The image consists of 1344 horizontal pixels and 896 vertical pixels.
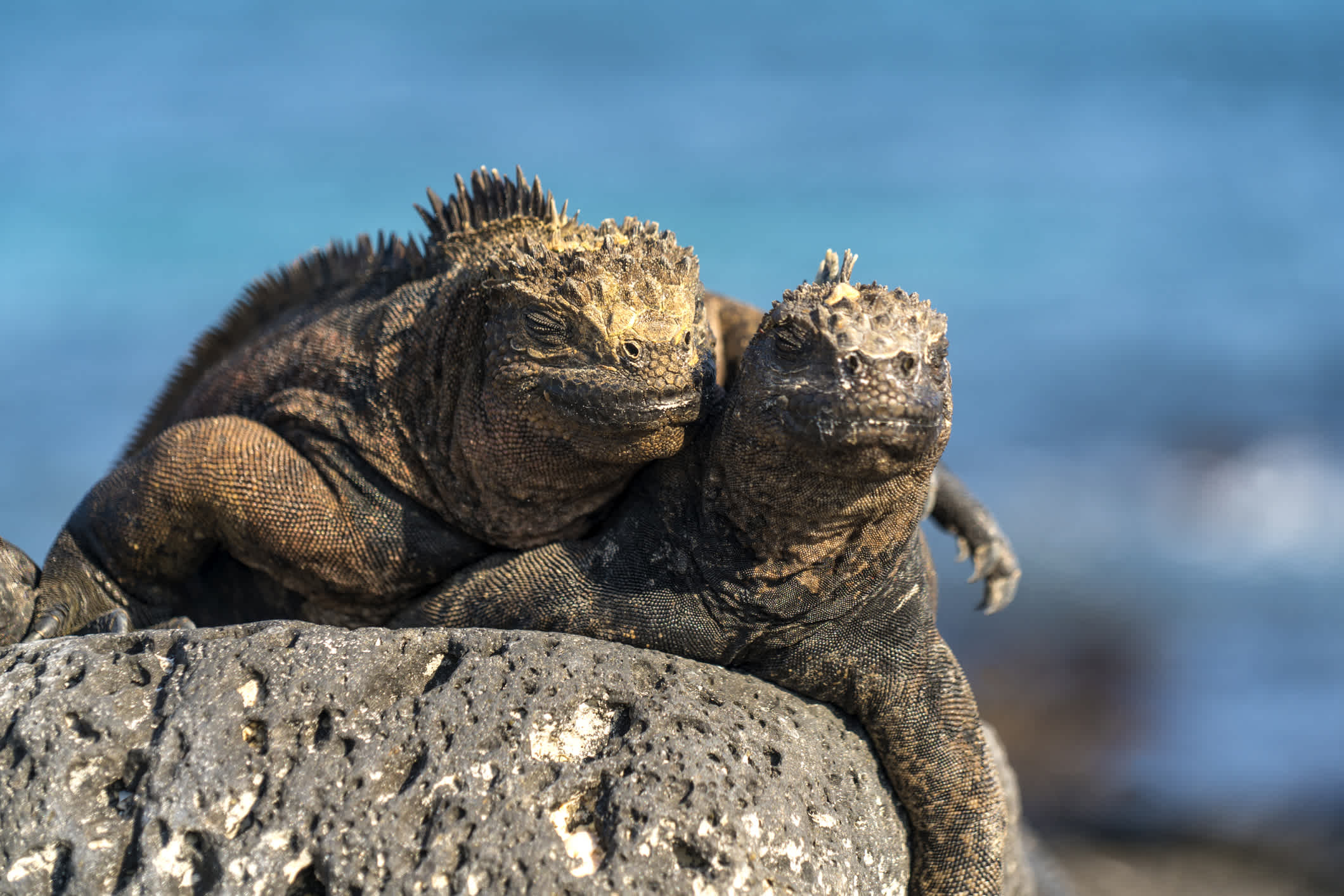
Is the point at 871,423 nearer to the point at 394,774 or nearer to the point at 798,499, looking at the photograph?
the point at 798,499

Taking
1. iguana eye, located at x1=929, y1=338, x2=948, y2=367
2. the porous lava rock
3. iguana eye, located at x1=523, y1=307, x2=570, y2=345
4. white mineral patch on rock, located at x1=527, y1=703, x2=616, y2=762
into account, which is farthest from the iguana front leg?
iguana eye, located at x1=929, y1=338, x2=948, y2=367

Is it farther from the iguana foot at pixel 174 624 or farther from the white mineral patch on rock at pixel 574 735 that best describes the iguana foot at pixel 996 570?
the iguana foot at pixel 174 624

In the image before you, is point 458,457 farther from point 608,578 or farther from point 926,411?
point 926,411

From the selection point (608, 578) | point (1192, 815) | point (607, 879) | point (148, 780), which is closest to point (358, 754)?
point (148, 780)

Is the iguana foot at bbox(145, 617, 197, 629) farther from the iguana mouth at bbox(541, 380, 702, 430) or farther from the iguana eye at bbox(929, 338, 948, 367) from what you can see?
the iguana eye at bbox(929, 338, 948, 367)

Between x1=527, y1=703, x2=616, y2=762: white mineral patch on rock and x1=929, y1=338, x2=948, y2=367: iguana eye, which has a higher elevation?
x1=929, y1=338, x2=948, y2=367: iguana eye

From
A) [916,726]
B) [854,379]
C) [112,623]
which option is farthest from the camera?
[112,623]

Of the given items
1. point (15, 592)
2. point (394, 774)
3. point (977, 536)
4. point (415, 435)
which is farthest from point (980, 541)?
point (15, 592)
